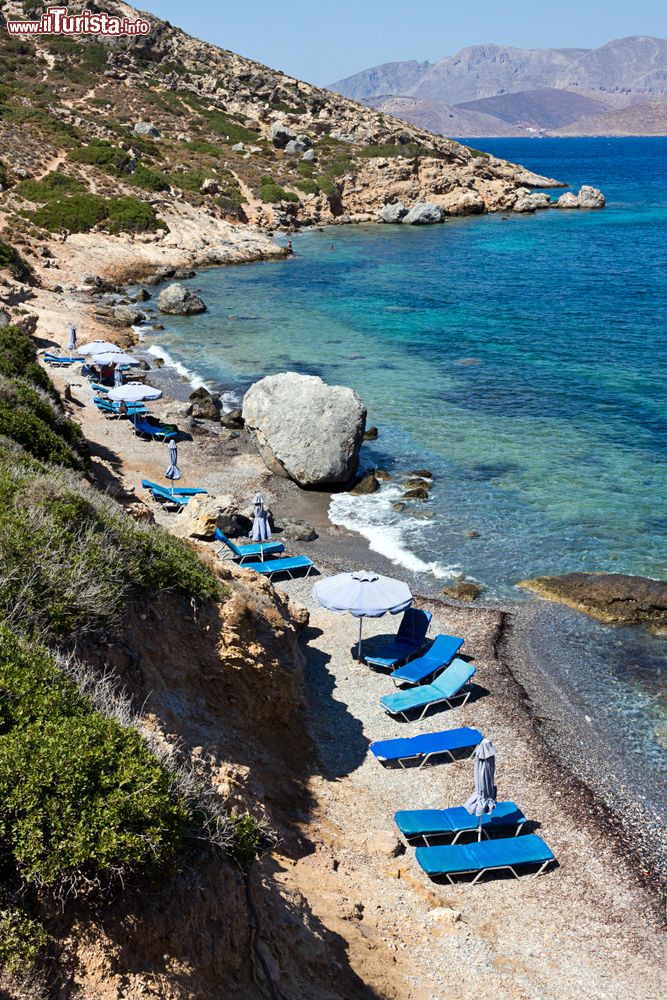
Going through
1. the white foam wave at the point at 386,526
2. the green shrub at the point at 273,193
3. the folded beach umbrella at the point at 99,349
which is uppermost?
the green shrub at the point at 273,193

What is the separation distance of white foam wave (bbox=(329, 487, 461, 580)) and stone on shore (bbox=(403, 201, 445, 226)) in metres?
66.2

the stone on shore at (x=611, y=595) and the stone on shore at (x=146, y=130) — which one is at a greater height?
the stone on shore at (x=146, y=130)

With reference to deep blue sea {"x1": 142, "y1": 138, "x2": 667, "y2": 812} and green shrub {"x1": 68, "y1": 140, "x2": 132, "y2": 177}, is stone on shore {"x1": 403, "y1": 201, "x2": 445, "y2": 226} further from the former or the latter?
green shrub {"x1": 68, "y1": 140, "x2": 132, "y2": 177}

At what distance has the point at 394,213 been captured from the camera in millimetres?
86062

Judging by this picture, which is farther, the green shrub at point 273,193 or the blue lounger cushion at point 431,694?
the green shrub at point 273,193

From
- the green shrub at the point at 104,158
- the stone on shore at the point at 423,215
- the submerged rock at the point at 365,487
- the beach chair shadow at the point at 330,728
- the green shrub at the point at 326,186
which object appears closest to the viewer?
the beach chair shadow at the point at 330,728

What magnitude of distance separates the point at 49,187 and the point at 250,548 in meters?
54.0

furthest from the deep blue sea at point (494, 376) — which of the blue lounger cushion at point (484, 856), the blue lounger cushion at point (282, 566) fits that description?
the blue lounger cushion at point (484, 856)

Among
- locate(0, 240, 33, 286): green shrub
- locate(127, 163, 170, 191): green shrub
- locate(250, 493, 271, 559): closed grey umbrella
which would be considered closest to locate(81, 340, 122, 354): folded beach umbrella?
locate(0, 240, 33, 286): green shrub

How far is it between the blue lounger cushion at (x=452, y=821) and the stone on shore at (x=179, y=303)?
40639 mm

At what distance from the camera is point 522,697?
52.2ft

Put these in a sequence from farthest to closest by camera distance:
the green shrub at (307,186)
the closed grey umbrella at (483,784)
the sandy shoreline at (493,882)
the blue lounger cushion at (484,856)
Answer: the green shrub at (307,186) → the closed grey umbrella at (483,784) → the blue lounger cushion at (484,856) → the sandy shoreline at (493,882)

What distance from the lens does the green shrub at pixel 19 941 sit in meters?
5.81

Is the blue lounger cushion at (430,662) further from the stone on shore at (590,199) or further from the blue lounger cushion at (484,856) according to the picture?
the stone on shore at (590,199)
